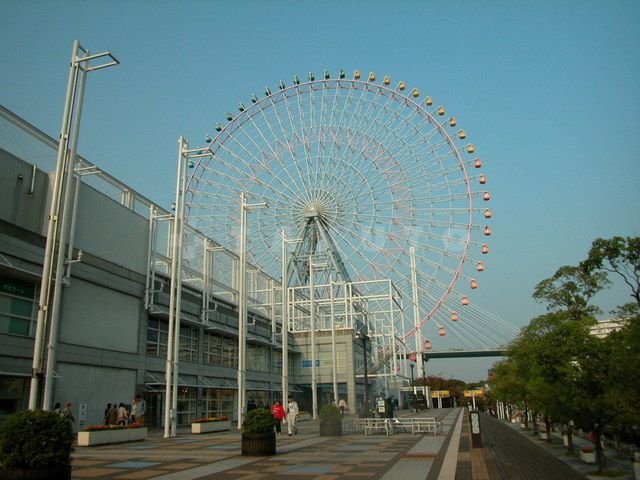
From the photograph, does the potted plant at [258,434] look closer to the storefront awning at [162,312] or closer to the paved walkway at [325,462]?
the paved walkway at [325,462]

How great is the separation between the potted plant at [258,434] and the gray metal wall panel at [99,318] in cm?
1345

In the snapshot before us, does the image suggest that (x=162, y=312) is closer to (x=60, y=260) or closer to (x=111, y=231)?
(x=111, y=231)

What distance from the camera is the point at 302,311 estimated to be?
6150 centimetres

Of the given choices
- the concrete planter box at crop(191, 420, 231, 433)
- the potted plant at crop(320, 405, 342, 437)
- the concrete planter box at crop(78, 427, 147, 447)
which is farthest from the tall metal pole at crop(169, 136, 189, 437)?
the potted plant at crop(320, 405, 342, 437)

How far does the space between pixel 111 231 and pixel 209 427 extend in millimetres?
11910

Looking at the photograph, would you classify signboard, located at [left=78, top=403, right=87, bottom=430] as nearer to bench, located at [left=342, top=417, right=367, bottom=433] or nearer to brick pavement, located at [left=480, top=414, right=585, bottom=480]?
bench, located at [left=342, top=417, right=367, bottom=433]

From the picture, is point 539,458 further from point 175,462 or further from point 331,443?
point 175,462

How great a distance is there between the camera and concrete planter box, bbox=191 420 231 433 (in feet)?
92.6

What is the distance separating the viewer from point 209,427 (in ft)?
95.3

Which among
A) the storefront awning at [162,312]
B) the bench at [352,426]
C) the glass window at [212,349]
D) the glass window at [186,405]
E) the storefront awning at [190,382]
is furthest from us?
the glass window at [212,349]

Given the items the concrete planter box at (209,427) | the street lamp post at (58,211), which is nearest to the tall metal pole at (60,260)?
the street lamp post at (58,211)

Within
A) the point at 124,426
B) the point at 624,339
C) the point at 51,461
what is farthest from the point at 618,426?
the point at 124,426

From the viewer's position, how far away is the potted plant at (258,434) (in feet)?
55.3

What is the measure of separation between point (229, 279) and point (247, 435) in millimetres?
30132
